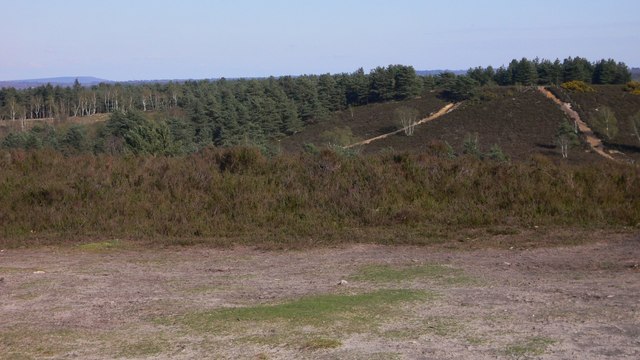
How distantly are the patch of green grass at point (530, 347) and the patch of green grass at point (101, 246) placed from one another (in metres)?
6.88

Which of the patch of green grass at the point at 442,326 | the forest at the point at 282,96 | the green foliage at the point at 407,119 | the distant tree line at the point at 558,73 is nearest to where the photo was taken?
the patch of green grass at the point at 442,326

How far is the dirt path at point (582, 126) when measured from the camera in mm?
52219

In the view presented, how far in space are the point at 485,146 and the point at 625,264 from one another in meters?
44.0

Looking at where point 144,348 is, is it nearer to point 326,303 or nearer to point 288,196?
point 326,303

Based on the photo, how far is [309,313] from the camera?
258 inches

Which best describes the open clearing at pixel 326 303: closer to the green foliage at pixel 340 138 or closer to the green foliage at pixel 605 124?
the green foliage at pixel 340 138

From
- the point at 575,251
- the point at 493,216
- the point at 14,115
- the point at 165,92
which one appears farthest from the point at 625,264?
the point at 165,92

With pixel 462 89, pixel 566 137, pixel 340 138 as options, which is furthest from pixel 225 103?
pixel 566 137

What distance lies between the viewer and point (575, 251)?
32.2 ft

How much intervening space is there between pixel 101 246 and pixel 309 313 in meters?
5.27

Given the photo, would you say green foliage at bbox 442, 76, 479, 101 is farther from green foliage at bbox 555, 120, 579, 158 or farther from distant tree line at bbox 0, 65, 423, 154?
green foliage at bbox 555, 120, 579, 158

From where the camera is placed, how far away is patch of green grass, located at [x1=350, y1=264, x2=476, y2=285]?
8.15 m

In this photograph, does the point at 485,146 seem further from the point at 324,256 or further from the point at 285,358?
the point at 285,358

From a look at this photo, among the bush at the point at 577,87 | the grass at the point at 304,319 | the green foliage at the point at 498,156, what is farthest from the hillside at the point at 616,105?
the grass at the point at 304,319
